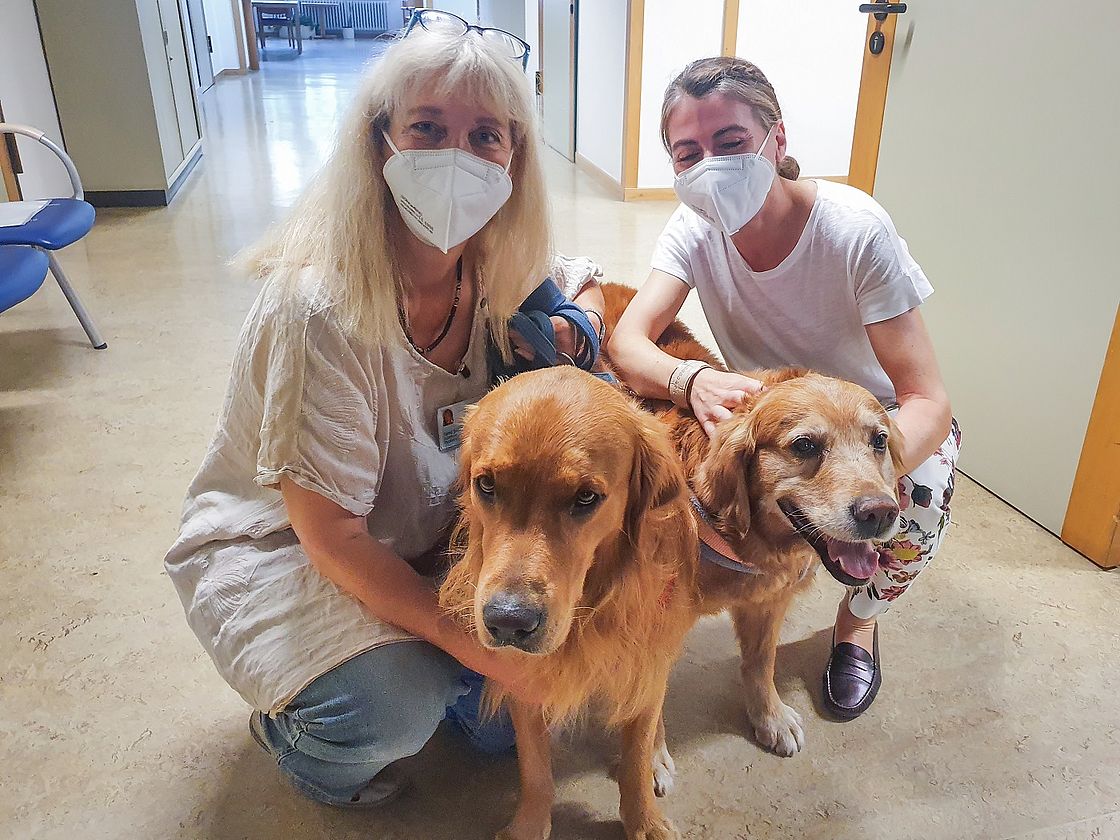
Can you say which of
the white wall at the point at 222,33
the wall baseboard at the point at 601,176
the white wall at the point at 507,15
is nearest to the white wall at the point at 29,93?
the wall baseboard at the point at 601,176

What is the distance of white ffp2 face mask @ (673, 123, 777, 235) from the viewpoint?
68.2 inches

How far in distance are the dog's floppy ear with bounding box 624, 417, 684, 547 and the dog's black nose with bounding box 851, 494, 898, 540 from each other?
0.99 feet

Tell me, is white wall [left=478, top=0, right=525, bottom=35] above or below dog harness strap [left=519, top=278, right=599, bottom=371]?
above

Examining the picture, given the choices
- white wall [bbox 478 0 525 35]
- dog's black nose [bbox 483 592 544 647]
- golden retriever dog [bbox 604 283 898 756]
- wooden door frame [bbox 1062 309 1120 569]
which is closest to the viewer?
dog's black nose [bbox 483 592 544 647]

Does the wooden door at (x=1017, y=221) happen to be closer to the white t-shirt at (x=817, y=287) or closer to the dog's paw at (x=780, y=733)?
the white t-shirt at (x=817, y=287)

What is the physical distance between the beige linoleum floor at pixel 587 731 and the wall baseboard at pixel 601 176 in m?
4.13

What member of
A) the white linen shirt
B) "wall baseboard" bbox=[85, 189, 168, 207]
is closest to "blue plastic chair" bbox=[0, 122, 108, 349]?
the white linen shirt

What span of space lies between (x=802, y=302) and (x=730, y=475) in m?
0.56

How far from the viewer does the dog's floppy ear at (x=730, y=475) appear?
1.46 metres

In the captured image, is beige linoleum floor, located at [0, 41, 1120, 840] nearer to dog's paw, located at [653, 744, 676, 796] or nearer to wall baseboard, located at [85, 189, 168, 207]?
dog's paw, located at [653, 744, 676, 796]

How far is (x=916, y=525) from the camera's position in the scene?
176cm

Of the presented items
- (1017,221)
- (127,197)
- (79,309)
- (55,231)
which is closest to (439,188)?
(1017,221)

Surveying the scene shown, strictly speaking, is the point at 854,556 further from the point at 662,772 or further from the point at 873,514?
the point at 662,772

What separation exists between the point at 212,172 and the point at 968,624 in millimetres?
6778
